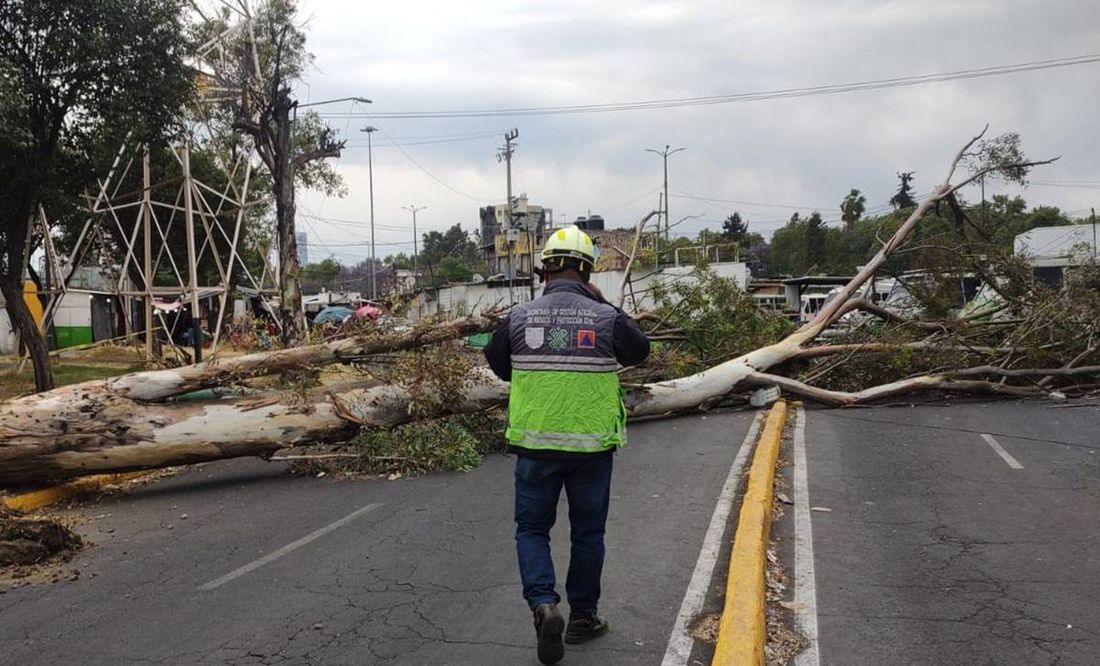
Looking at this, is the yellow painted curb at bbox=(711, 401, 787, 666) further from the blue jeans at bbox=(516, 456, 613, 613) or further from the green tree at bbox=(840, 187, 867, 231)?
the green tree at bbox=(840, 187, 867, 231)

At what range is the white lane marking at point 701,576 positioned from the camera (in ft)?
12.9

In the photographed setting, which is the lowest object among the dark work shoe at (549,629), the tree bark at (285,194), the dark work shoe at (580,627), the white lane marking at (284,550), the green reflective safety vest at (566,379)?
the white lane marking at (284,550)

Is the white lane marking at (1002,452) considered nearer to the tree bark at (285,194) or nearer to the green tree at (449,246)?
the tree bark at (285,194)

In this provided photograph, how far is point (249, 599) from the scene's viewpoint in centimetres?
492

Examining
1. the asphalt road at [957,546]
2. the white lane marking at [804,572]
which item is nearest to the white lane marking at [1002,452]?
the asphalt road at [957,546]

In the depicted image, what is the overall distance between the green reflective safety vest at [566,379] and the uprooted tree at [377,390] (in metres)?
5.26

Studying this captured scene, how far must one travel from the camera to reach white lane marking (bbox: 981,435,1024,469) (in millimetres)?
8227

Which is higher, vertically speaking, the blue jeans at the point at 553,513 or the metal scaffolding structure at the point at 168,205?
the metal scaffolding structure at the point at 168,205

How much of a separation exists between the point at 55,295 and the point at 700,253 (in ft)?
58.3

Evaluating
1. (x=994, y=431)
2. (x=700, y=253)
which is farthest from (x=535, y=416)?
(x=700, y=253)

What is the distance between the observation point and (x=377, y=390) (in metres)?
9.06

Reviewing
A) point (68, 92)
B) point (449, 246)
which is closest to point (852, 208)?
point (449, 246)

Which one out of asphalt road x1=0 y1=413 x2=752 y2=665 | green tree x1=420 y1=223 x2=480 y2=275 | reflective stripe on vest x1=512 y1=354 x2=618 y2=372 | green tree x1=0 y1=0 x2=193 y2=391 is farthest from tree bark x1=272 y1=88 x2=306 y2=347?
green tree x1=420 y1=223 x2=480 y2=275

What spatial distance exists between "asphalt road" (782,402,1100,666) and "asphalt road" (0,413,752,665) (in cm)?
94
